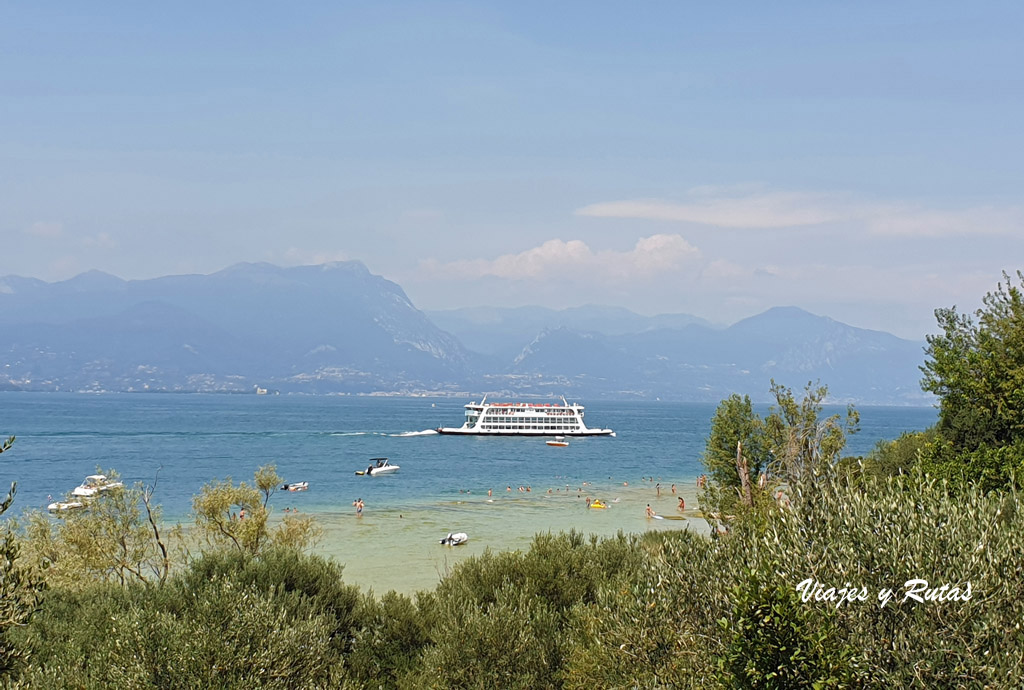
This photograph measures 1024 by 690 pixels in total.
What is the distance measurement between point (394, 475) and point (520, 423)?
2834 inches

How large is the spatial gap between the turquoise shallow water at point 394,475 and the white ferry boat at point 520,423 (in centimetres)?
633

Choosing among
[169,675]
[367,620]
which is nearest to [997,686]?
[169,675]

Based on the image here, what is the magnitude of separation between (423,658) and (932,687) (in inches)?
450

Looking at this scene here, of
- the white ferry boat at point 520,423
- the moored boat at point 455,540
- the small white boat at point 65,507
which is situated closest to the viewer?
the small white boat at point 65,507

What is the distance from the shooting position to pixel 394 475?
100625 mm

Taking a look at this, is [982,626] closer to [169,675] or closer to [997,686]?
[997,686]

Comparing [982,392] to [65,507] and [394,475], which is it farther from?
[394,475]

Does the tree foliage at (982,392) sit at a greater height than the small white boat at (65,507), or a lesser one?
greater

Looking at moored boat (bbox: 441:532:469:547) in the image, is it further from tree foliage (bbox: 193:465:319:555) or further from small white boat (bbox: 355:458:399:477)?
small white boat (bbox: 355:458:399:477)

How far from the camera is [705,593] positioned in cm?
1448

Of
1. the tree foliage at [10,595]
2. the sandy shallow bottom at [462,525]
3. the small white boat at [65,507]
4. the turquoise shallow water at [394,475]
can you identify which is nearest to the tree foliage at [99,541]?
the small white boat at [65,507]

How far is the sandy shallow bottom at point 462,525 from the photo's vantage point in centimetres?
4928

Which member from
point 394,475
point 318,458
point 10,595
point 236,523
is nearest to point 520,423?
point 318,458

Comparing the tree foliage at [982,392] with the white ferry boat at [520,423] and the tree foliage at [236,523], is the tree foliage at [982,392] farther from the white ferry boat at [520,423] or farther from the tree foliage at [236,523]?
the white ferry boat at [520,423]
